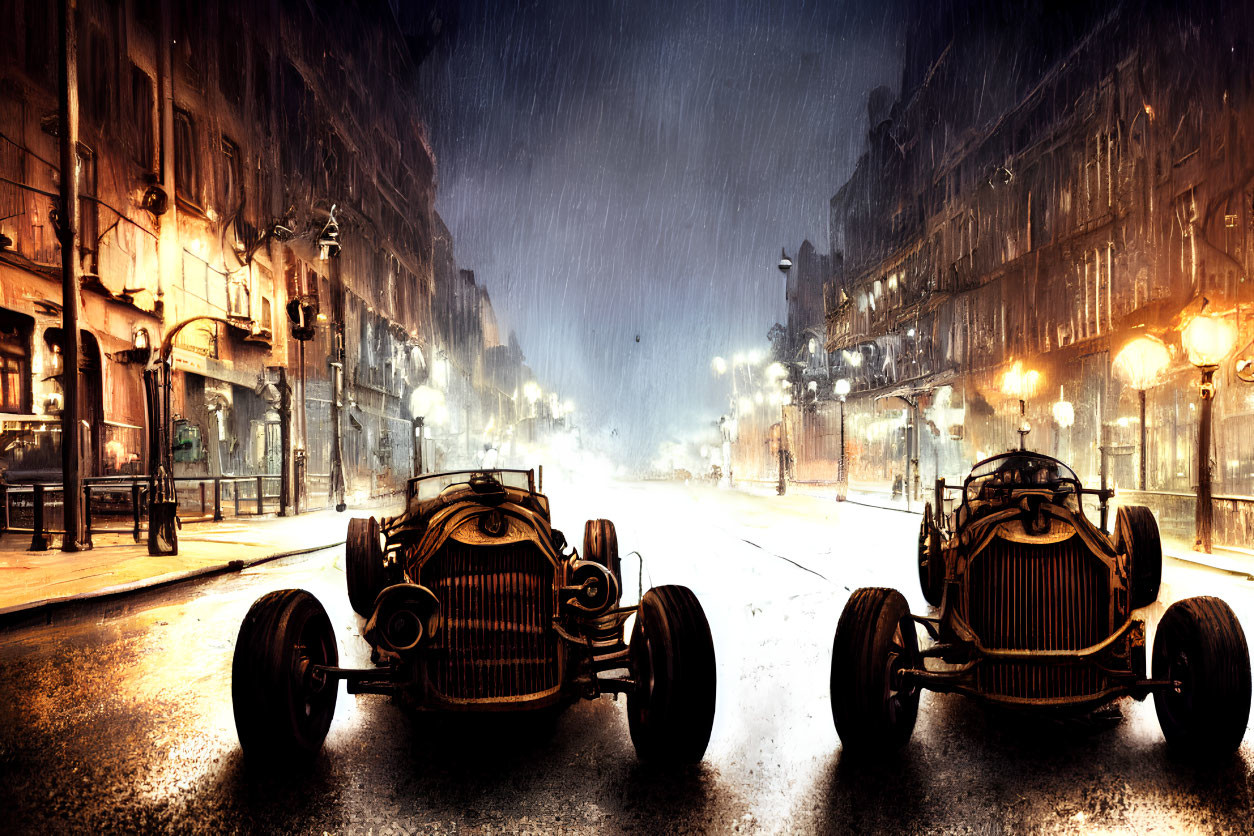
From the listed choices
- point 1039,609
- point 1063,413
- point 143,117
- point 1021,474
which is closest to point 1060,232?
point 1063,413

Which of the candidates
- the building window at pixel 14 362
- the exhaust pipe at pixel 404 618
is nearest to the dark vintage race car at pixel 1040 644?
the exhaust pipe at pixel 404 618

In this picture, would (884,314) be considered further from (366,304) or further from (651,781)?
(651,781)

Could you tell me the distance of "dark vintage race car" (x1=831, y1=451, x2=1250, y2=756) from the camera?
3.96 metres

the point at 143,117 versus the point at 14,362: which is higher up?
the point at 143,117

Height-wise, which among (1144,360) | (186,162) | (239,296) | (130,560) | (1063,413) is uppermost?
(186,162)

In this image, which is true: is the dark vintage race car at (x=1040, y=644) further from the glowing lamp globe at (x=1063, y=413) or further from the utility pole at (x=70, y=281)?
the glowing lamp globe at (x=1063, y=413)

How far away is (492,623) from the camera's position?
4.12 meters

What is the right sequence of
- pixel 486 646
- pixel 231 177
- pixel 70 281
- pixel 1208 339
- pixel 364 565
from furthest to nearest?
1. pixel 231 177
2. pixel 1208 339
3. pixel 70 281
4. pixel 364 565
5. pixel 486 646

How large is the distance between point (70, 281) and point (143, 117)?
9604 millimetres

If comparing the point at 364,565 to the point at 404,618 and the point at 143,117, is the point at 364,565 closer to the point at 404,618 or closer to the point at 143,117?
the point at 404,618

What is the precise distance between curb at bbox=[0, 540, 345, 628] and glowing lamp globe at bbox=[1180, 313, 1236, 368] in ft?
53.0

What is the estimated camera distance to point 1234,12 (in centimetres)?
2034

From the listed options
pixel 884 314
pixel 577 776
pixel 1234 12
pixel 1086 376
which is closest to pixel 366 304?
pixel 884 314

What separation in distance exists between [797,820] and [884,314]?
44.8 m
